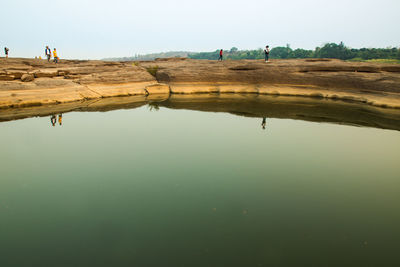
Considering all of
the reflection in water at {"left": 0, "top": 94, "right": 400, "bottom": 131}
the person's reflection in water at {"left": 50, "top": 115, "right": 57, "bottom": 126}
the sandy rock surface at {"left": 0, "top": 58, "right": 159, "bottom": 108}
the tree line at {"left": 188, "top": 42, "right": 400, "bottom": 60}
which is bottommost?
the person's reflection in water at {"left": 50, "top": 115, "right": 57, "bottom": 126}

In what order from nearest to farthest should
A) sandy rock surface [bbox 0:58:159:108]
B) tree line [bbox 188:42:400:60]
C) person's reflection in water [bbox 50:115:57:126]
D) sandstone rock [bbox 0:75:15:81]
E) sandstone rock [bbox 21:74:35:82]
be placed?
person's reflection in water [bbox 50:115:57:126], sandy rock surface [bbox 0:58:159:108], sandstone rock [bbox 0:75:15:81], sandstone rock [bbox 21:74:35:82], tree line [bbox 188:42:400:60]

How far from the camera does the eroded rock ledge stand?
15406 mm

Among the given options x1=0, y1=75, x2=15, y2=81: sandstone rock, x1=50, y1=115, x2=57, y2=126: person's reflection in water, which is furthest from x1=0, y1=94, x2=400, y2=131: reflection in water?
x1=0, y1=75, x2=15, y2=81: sandstone rock

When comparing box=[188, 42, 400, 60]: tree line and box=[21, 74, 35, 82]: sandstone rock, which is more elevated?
box=[188, 42, 400, 60]: tree line

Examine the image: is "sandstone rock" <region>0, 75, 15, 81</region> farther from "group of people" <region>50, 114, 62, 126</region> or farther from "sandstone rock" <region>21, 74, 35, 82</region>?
"group of people" <region>50, 114, 62, 126</region>

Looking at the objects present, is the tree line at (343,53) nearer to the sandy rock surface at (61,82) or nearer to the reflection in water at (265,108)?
the reflection in water at (265,108)

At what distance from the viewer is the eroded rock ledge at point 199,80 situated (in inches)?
607

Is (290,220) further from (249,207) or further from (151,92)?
(151,92)

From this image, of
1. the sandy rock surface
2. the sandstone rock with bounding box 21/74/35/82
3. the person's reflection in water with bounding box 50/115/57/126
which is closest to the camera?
the person's reflection in water with bounding box 50/115/57/126

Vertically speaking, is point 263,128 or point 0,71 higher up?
point 0,71

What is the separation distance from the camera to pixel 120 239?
13.0 ft

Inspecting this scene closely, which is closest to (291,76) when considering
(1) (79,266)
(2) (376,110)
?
(2) (376,110)

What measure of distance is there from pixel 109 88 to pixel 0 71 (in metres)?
6.88

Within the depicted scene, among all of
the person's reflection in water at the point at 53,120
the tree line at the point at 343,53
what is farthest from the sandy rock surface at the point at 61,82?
the tree line at the point at 343,53
